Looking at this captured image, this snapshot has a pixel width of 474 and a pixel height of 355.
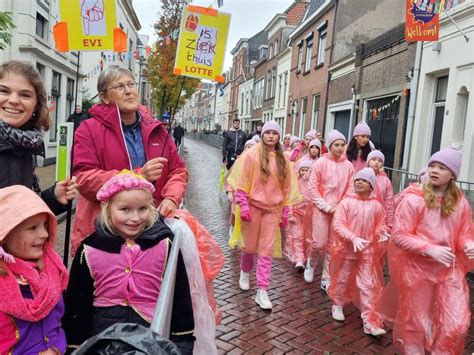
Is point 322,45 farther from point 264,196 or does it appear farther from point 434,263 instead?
point 434,263

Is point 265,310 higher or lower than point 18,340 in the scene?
lower

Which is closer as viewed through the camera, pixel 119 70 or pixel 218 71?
pixel 119 70

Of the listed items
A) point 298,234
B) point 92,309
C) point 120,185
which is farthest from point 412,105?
point 92,309

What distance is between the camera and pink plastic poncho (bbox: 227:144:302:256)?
458 centimetres

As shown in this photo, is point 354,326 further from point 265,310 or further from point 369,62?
point 369,62

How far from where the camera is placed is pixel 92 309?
2131 millimetres

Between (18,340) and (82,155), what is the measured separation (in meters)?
1.23

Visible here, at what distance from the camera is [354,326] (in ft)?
13.9

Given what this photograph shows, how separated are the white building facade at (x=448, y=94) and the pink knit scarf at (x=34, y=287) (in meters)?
8.22

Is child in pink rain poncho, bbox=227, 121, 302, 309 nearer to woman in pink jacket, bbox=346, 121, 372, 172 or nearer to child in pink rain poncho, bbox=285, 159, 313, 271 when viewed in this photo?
child in pink rain poncho, bbox=285, 159, 313, 271

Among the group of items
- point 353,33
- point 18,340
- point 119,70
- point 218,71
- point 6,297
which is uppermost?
point 353,33

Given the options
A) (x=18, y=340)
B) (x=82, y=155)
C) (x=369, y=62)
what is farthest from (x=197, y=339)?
(x=369, y=62)

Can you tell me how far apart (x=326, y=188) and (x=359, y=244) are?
1.30 meters

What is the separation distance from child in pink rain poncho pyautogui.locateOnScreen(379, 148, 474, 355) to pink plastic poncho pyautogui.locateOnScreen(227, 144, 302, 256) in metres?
1.42
